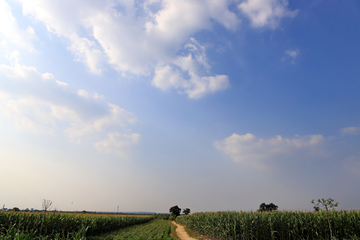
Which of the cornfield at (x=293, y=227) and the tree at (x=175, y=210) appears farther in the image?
the tree at (x=175, y=210)

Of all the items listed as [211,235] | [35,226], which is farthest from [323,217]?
[35,226]

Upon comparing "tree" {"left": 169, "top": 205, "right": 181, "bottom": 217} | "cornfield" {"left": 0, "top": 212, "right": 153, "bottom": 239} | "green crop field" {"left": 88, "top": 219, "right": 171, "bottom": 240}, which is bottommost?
"tree" {"left": 169, "top": 205, "right": 181, "bottom": 217}

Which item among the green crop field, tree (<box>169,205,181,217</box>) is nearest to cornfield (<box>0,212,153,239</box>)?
the green crop field

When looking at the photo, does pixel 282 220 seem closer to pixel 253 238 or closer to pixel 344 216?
pixel 253 238

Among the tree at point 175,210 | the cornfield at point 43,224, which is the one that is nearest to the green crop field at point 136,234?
the cornfield at point 43,224

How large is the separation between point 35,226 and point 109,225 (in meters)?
11.7

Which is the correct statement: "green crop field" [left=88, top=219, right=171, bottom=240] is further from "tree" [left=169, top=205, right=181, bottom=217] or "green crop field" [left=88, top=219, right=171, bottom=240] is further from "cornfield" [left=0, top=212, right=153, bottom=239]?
"tree" [left=169, top=205, right=181, bottom=217]

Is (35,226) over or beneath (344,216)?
beneath

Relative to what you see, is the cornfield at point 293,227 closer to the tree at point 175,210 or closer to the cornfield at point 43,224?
the cornfield at point 43,224

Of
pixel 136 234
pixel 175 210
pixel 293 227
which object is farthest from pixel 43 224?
pixel 175 210

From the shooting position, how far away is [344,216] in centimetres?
1406

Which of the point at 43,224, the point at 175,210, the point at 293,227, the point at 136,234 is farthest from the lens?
the point at 175,210

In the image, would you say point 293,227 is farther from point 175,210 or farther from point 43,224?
point 175,210

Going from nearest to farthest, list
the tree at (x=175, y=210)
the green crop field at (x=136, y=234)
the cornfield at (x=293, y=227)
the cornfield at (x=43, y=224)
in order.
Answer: the cornfield at (x=293, y=227)
the cornfield at (x=43, y=224)
the green crop field at (x=136, y=234)
the tree at (x=175, y=210)
